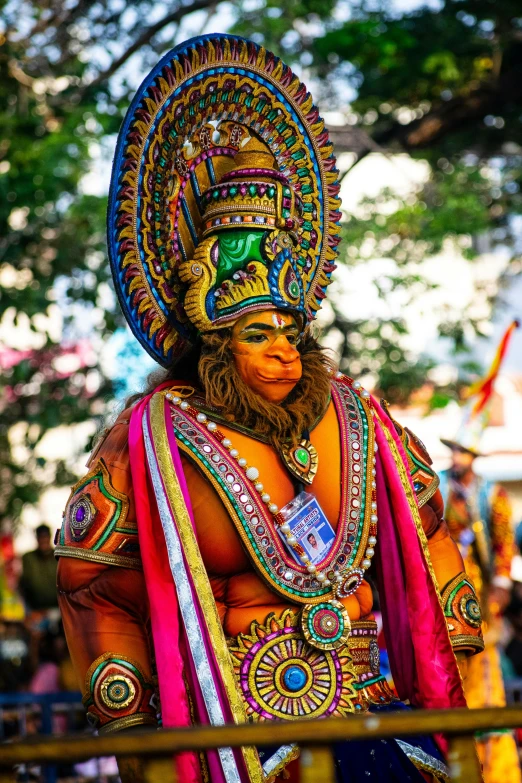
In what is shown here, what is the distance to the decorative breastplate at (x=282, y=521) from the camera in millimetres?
2965

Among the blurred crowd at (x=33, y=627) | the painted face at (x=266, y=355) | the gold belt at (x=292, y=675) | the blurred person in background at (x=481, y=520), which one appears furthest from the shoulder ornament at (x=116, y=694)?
the blurred crowd at (x=33, y=627)

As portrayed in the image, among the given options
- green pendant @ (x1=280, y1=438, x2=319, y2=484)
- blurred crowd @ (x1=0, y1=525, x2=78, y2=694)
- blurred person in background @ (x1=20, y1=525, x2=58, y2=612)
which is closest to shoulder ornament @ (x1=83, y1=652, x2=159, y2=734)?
green pendant @ (x1=280, y1=438, x2=319, y2=484)

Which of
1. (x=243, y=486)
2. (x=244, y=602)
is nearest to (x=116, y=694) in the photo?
(x=244, y=602)

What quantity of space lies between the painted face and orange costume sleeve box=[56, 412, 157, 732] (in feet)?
1.33

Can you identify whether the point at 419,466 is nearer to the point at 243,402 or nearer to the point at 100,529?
the point at 243,402

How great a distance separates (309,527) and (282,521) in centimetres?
8

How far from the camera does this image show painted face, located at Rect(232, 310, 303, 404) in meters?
3.12

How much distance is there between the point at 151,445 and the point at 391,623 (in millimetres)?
820

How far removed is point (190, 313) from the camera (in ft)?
10.4

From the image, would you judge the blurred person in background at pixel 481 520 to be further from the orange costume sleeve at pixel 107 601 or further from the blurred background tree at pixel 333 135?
the orange costume sleeve at pixel 107 601

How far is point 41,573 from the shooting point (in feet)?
30.6

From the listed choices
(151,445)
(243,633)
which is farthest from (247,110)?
(243,633)

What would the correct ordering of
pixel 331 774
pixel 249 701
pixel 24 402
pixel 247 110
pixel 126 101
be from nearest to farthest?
pixel 331 774, pixel 249 701, pixel 247 110, pixel 126 101, pixel 24 402

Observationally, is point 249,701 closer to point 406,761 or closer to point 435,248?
point 406,761
